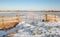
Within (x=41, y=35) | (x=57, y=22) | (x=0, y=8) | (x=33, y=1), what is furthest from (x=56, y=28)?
(x=0, y=8)

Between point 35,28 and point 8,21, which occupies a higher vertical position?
point 8,21

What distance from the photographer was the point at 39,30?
2023mm

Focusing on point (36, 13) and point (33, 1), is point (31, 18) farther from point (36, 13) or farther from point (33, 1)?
point (33, 1)

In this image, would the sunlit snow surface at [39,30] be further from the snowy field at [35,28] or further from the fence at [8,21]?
the fence at [8,21]

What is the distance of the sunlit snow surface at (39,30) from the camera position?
1.99 m

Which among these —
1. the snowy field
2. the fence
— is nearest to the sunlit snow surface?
the snowy field

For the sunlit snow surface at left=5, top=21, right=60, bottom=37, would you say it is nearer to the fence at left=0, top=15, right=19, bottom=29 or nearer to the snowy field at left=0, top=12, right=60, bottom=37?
the snowy field at left=0, top=12, right=60, bottom=37

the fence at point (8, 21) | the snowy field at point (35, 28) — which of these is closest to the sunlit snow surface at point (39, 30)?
the snowy field at point (35, 28)

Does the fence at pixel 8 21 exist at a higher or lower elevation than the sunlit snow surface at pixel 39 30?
higher

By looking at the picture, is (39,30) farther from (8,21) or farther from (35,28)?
(8,21)

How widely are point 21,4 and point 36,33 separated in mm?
540

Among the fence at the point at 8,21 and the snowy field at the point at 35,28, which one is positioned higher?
the fence at the point at 8,21

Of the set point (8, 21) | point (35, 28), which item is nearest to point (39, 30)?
point (35, 28)

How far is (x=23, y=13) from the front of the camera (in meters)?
2.11
